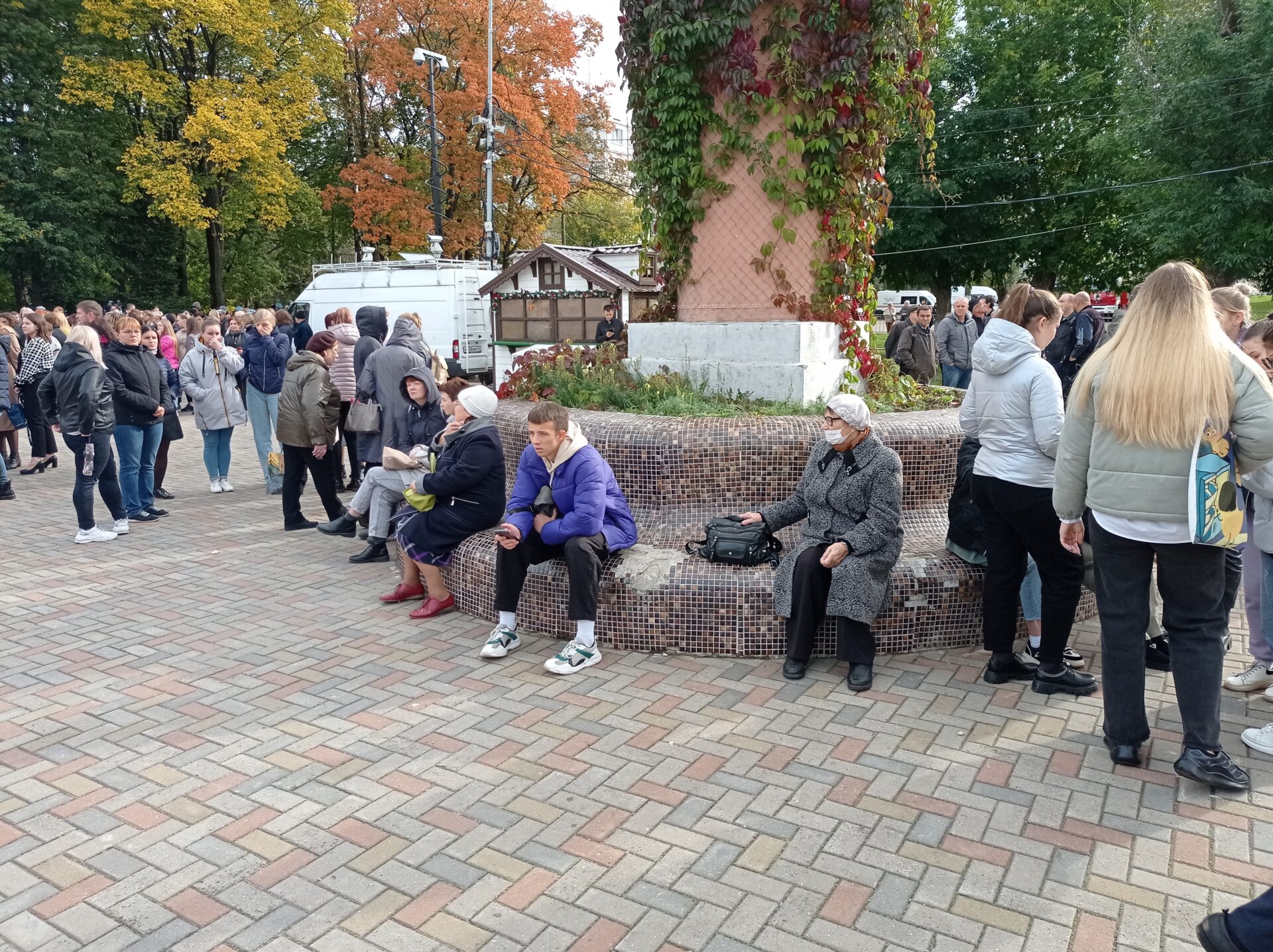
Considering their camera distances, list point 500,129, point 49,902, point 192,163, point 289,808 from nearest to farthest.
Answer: point 49,902, point 289,808, point 192,163, point 500,129

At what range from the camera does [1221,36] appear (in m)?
19.9

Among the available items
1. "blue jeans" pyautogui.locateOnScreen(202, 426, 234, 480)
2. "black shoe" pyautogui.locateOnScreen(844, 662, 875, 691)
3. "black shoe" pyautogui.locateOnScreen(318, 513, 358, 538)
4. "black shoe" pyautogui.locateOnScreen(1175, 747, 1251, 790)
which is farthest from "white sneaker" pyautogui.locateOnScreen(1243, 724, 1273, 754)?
"blue jeans" pyautogui.locateOnScreen(202, 426, 234, 480)

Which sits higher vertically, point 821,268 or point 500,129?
point 500,129

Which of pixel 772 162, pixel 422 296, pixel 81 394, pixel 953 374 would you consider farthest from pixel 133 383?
pixel 422 296

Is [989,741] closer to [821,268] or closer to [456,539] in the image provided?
[456,539]

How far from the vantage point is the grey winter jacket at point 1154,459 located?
3490 mm

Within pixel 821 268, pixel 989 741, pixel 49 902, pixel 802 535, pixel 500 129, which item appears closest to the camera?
pixel 49 902

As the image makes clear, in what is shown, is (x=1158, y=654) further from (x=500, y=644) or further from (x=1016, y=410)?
(x=500, y=644)

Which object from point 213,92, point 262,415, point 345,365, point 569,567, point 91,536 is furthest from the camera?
point 213,92

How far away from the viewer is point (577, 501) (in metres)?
5.10

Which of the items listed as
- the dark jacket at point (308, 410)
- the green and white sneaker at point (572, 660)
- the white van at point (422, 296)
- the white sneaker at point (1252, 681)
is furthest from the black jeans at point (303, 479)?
the white van at point (422, 296)

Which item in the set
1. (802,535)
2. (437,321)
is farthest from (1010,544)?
(437,321)

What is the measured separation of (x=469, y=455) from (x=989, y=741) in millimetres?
3255

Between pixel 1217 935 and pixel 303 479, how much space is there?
7574mm
